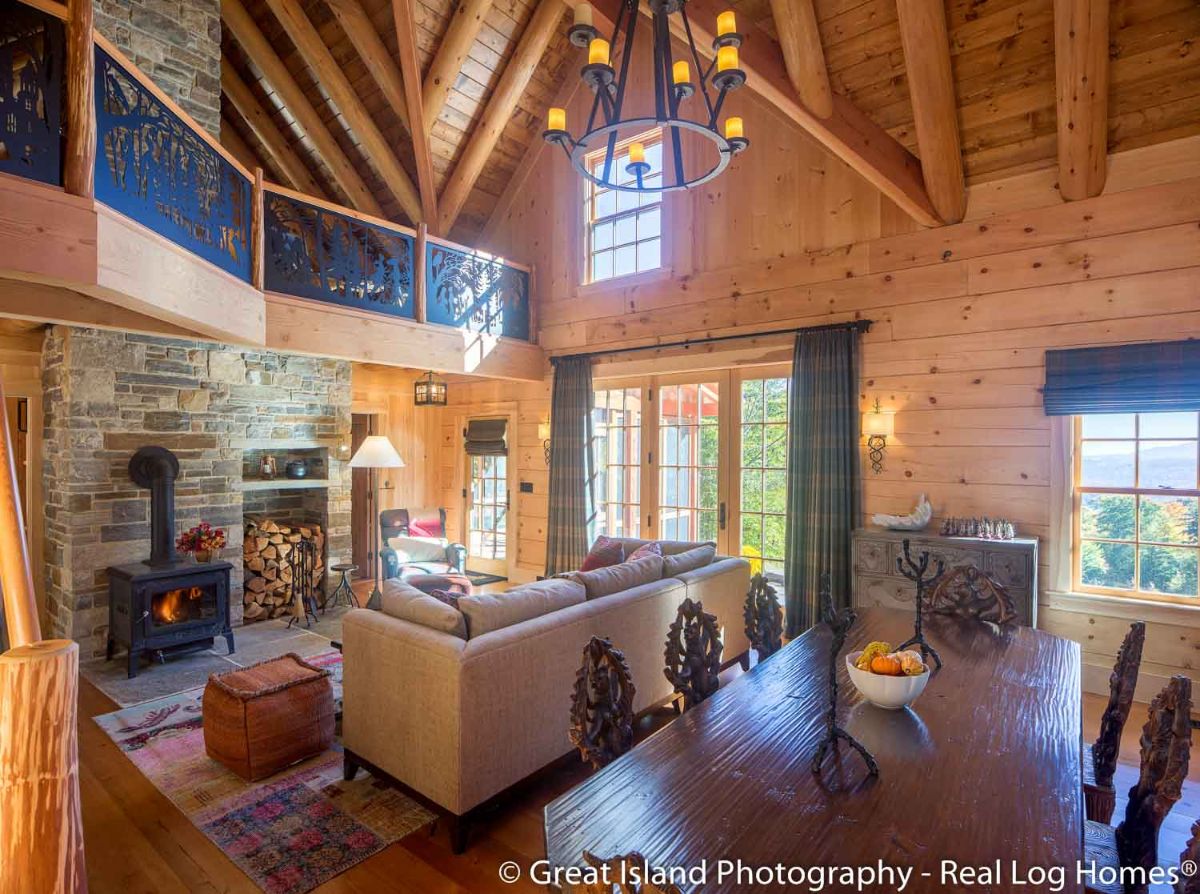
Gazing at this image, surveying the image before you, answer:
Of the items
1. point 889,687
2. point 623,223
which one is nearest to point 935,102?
point 623,223

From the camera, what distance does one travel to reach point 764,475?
17.7 ft

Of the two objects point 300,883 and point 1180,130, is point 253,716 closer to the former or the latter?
point 300,883

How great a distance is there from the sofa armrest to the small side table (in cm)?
305

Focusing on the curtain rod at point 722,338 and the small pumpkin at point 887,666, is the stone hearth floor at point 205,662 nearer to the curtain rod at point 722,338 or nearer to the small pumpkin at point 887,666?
the curtain rod at point 722,338

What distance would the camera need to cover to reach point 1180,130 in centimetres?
374

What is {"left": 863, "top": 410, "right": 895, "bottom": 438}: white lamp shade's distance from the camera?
4.74 metres

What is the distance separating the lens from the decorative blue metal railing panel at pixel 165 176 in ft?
9.49

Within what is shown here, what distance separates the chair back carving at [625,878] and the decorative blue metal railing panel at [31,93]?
10.7 ft

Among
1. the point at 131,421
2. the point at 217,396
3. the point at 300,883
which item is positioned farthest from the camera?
the point at 217,396

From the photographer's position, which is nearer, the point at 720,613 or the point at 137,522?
the point at 720,613

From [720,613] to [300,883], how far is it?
2.75 meters

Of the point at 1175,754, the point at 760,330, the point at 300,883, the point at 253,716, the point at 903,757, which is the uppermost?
the point at 760,330

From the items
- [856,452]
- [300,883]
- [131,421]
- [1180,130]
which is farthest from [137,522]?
[1180,130]

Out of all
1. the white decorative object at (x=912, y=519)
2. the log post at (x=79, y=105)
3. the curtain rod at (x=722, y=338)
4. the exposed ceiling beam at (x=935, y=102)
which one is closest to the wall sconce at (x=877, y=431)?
the white decorative object at (x=912, y=519)
